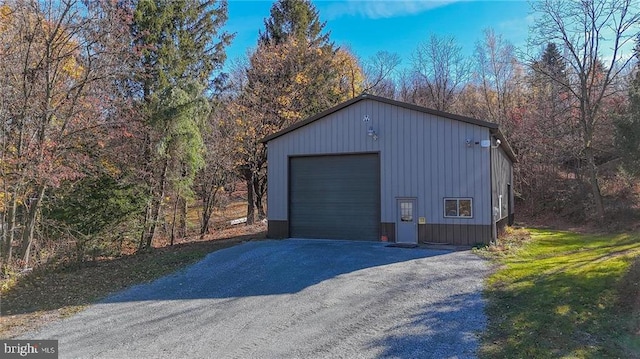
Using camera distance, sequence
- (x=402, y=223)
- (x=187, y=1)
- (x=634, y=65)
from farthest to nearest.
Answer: (x=634, y=65), (x=187, y=1), (x=402, y=223)

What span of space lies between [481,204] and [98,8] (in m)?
12.3

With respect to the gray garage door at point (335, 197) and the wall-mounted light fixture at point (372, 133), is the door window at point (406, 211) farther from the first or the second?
the wall-mounted light fixture at point (372, 133)

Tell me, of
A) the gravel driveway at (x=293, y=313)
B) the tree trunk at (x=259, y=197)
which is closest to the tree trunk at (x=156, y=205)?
the gravel driveway at (x=293, y=313)

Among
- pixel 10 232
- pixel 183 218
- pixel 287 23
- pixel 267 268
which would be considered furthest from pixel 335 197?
pixel 287 23

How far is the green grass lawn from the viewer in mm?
4871

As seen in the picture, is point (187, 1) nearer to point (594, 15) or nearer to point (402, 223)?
point (402, 223)

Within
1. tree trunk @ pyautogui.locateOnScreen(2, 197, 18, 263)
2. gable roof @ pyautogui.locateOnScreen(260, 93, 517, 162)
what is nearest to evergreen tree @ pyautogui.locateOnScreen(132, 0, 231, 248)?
gable roof @ pyautogui.locateOnScreen(260, 93, 517, 162)

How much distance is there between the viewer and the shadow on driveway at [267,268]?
800 centimetres

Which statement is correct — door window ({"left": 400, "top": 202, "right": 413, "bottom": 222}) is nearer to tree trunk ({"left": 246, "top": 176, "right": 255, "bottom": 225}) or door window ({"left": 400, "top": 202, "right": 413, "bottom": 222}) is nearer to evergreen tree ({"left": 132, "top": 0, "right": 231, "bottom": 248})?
evergreen tree ({"left": 132, "top": 0, "right": 231, "bottom": 248})

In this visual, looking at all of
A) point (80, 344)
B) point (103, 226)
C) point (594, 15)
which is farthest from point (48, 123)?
point (594, 15)

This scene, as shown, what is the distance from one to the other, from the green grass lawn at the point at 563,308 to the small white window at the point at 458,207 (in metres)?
2.54

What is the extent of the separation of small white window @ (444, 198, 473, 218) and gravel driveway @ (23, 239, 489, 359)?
2.35 metres

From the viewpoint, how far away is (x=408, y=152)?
13266 mm

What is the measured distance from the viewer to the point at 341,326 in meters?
5.83
